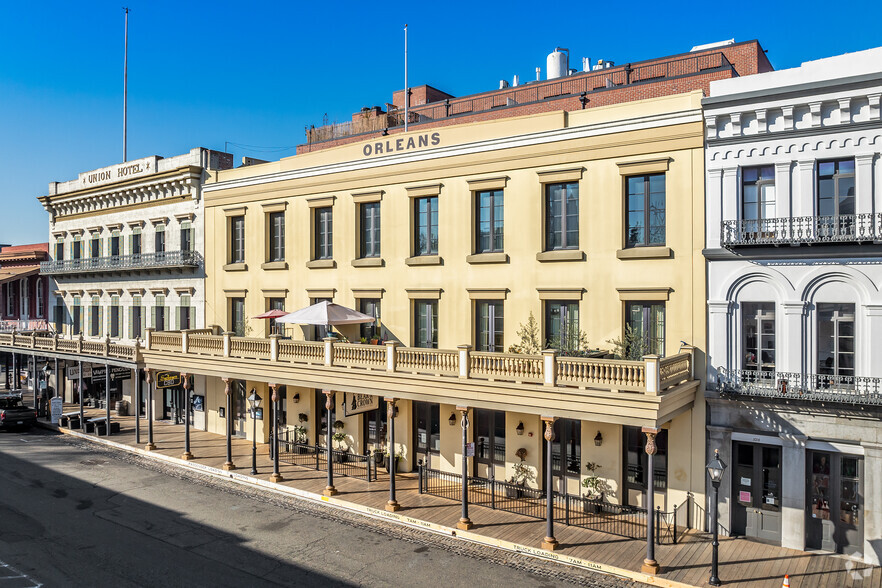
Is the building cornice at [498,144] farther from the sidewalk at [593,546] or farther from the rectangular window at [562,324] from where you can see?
the sidewalk at [593,546]

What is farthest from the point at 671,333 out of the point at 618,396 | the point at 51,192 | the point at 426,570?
the point at 51,192

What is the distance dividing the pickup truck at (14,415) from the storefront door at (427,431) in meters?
21.9

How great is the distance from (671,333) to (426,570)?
30.1 feet

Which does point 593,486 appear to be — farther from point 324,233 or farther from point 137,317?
point 137,317

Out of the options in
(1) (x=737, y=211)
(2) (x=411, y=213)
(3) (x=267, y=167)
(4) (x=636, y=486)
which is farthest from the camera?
(3) (x=267, y=167)

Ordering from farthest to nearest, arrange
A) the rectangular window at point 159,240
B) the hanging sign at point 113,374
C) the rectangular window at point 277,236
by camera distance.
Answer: the rectangular window at point 159,240 → the hanging sign at point 113,374 → the rectangular window at point 277,236

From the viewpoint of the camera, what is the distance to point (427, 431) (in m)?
22.2

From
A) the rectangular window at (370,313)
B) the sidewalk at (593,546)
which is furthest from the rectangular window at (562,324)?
the rectangular window at (370,313)

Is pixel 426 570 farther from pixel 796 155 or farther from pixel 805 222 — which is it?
pixel 796 155

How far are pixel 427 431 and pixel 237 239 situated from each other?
1308 cm

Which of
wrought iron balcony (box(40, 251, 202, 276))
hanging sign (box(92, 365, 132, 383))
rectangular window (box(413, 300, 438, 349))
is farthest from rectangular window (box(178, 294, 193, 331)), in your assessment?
rectangular window (box(413, 300, 438, 349))

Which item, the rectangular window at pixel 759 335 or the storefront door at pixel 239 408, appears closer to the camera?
the rectangular window at pixel 759 335

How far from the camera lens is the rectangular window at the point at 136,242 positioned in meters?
33.3

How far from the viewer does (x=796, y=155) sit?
16094 mm
